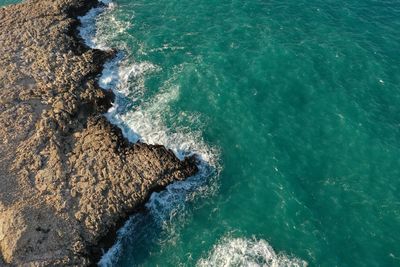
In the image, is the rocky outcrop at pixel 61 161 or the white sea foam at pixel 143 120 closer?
the rocky outcrop at pixel 61 161

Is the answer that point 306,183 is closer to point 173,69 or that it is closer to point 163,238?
point 163,238

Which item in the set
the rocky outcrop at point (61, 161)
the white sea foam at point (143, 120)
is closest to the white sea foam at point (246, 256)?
the white sea foam at point (143, 120)

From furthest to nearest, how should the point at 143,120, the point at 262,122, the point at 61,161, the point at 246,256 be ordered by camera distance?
the point at 143,120 → the point at 262,122 → the point at 61,161 → the point at 246,256

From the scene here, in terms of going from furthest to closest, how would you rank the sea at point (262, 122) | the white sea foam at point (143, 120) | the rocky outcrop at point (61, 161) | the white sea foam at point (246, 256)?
the white sea foam at point (143, 120) < the sea at point (262, 122) < the rocky outcrop at point (61, 161) < the white sea foam at point (246, 256)

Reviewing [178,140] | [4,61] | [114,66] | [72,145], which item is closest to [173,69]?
[114,66]

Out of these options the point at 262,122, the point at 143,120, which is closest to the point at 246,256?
the point at 262,122

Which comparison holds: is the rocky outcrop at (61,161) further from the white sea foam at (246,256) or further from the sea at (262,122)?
the white sea foam at (246,256)

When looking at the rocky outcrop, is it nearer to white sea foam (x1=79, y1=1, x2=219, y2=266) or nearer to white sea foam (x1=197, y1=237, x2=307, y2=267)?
white sea foam (x1=79, y1=1, x2=219, y2=266)

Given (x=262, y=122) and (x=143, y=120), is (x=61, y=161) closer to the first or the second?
(x=143, y=120)
